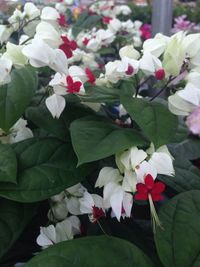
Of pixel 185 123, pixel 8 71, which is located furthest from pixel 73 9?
pixel 8 71

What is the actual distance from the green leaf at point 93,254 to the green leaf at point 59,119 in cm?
19

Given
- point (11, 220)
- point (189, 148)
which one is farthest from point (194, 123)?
point (11, 220)

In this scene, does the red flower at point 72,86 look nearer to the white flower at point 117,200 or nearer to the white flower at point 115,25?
the white flower at point 117,200

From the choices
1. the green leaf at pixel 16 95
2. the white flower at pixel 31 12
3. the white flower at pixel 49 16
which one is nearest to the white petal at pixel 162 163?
the green leaf at pixel 16 95

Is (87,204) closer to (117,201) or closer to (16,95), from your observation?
(117,201)

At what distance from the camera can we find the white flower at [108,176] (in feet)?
2.05

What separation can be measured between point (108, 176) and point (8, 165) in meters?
0.14

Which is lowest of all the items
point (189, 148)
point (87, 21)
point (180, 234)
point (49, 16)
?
point (87, 21)

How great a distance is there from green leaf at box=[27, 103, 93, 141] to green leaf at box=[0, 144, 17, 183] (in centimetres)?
7

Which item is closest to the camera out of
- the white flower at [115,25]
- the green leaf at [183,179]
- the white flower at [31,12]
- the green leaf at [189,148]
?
the green leaf at [183,179]

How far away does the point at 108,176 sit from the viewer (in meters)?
0.63

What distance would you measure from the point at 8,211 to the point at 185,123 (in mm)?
428

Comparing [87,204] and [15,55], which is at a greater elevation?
[15,55]

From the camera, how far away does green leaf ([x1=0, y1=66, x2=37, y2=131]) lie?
0.64 meters
